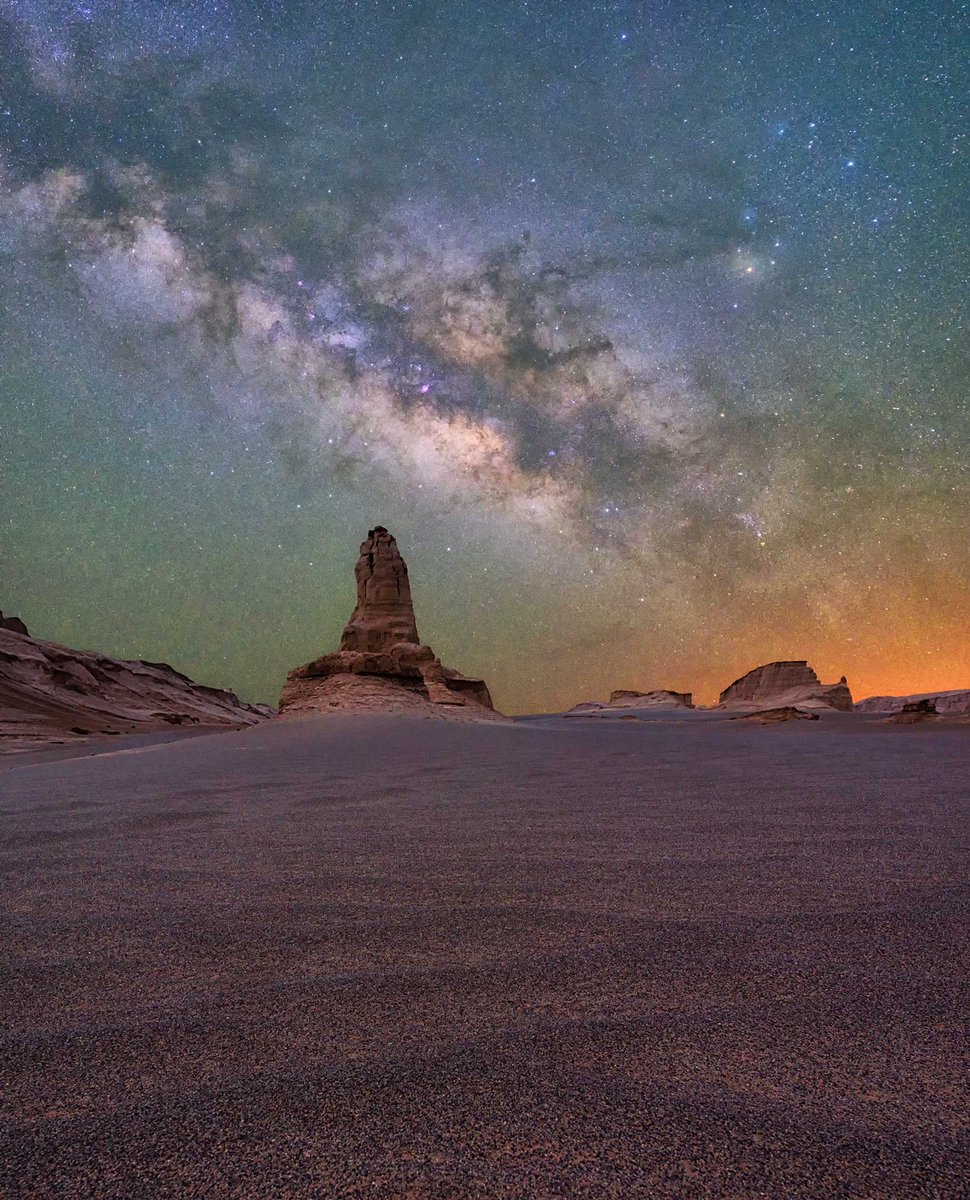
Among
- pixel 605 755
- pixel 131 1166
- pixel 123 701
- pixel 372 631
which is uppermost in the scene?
pixel 372 631

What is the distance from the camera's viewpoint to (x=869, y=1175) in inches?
35.3

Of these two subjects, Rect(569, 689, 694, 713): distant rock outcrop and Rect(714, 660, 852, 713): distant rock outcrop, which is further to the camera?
Rect(569, 689, 694, 713): distant rock outcrop

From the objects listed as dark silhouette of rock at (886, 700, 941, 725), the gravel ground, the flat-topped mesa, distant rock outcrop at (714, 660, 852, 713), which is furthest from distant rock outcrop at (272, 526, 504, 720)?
distant rock outcrop at (714, 660, 852, 713)

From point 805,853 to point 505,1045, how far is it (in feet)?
6.88

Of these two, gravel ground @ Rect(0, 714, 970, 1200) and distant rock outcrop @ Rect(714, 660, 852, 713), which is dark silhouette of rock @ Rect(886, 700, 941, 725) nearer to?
gravel ground @ Rect(0, 714, 970, 1200)

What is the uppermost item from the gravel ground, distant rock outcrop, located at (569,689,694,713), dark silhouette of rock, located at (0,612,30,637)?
dark silhouette of rock, located at (0,612,30,637)

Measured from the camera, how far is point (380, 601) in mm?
33312

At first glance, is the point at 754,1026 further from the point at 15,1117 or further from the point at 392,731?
the point at 392,731

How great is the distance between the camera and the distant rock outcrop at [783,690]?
5006 centimetres

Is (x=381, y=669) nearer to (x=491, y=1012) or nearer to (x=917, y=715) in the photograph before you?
(x=917, y=715)

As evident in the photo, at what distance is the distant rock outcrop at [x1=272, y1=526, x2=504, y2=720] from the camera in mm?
21094

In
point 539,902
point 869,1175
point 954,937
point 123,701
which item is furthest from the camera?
point 123,701

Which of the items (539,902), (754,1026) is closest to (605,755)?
(539,902)

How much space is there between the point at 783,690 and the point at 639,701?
75.3 ft
